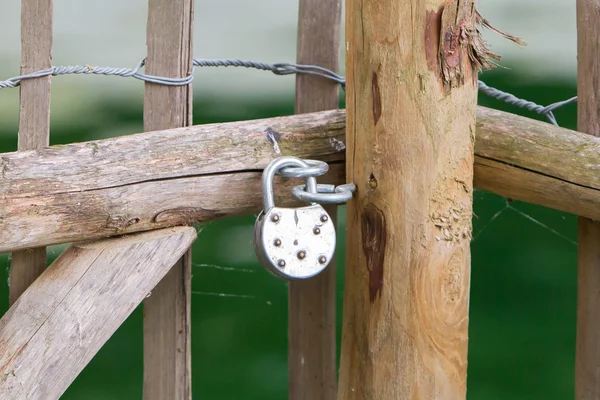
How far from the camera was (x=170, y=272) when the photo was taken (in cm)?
158

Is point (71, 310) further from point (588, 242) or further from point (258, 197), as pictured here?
point (588, 242)

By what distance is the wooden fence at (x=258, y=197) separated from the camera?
4.39 ft

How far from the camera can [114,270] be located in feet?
4.51

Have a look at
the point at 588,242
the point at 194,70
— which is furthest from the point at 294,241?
the point at 588,242

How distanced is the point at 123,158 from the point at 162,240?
167 mm

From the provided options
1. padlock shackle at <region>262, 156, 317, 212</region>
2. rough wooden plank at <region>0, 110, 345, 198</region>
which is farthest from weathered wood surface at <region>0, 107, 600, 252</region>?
padlock shackle at <region>262, 156, 317, 212</region>

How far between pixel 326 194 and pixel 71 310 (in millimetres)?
496

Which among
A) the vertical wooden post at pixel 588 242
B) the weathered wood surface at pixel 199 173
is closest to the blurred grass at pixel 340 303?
the vertical wooden post at pixel 588 242

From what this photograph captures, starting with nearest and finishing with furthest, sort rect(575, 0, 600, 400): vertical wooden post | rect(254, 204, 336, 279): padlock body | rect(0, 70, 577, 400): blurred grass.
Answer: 1. rect(254, 204, 336, 279): padlock body
2. rect(575, 0, 600, 400): vertical wooden post
3. rect(0, 70, 577, 400): blurred grass

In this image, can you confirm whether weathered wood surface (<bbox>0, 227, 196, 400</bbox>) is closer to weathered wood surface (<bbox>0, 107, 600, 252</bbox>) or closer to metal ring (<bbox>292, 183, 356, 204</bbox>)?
weathered wood surface (<bbox>0, 107, 600, 252</bbox>)

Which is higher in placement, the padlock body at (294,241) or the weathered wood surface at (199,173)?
the weathered wood surface at (199,173)

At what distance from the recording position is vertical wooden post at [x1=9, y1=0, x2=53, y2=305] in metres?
1.40

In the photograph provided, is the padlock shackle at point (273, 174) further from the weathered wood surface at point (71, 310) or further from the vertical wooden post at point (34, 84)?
the vertical wooden post at point (34, 84)

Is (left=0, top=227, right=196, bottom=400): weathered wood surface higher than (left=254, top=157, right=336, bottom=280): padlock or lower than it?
lower
